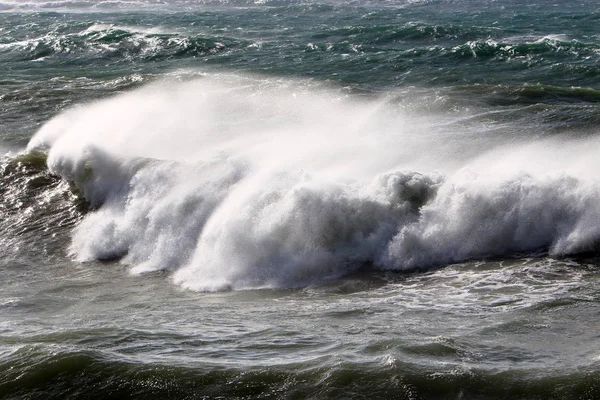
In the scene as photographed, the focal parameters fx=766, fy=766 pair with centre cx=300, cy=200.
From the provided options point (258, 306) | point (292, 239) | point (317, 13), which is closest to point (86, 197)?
point (292, 239)

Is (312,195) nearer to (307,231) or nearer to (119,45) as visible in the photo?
(307,231)

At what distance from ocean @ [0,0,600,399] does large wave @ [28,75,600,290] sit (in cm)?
5

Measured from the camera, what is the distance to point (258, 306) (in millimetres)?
10977

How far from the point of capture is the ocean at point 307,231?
8109 millimetres

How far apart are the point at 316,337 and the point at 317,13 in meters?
39.5

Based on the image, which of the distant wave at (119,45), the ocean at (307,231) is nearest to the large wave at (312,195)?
the ocean at (307,231)

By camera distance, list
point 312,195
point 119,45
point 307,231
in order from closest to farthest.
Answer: point 307,231 → point 312,195 → point 119,45

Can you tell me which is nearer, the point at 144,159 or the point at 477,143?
the point at 144,159

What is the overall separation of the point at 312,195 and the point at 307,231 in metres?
0.80

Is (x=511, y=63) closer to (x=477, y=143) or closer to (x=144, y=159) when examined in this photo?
(x=477, y=143)

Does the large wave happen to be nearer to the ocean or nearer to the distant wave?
the ocean

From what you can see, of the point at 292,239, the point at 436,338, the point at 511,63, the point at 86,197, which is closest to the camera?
the point at 436,338

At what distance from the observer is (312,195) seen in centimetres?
1352

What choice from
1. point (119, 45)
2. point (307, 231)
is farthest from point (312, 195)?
point (119, 45)
